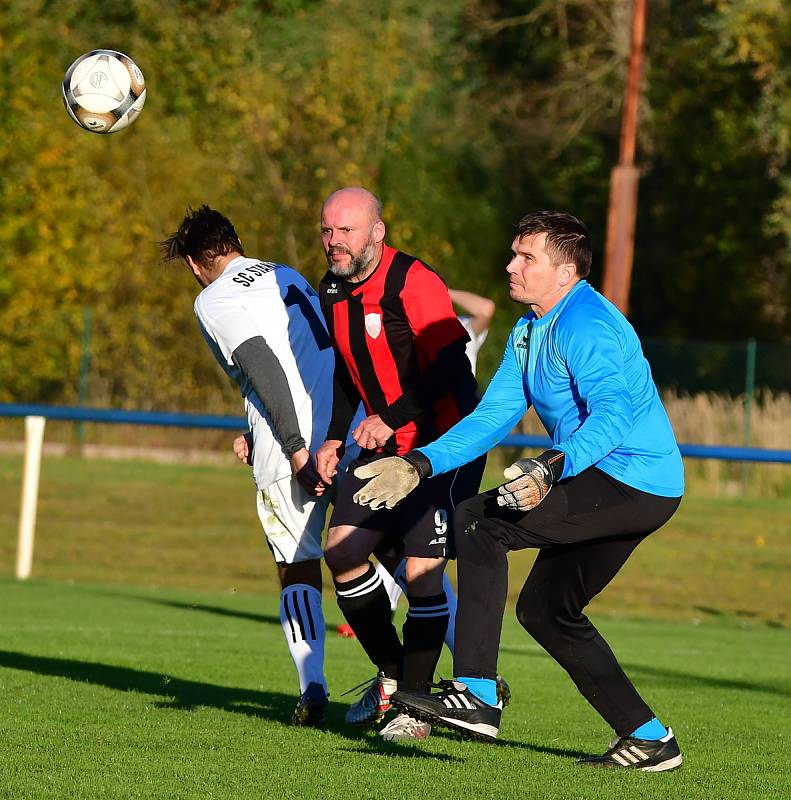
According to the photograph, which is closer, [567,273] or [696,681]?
[567,273]

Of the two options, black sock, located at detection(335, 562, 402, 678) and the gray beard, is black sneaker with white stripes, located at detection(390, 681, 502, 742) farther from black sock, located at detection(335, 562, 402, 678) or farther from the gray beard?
the gray beard

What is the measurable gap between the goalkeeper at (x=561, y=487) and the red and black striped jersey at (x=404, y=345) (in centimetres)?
73

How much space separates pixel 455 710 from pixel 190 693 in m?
2.42

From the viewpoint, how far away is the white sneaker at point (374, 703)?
704 cm

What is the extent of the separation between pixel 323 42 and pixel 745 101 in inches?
356

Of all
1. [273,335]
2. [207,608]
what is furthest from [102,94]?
[207,608]

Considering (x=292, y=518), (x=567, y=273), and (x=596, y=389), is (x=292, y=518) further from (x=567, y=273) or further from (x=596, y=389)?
(x=596, y=389)

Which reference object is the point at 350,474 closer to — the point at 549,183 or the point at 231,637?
the point at 231,637

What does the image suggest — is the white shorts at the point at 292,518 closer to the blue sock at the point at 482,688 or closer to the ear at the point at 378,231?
the ear at the point at 378,231

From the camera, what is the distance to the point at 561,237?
602 cm

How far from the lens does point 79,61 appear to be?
9188 mm

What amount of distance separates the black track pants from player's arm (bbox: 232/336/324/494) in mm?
1350

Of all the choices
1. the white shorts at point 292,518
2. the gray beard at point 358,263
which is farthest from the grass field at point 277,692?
the gray beard at point 358,263

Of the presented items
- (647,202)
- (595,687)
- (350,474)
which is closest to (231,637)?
(350,474)
